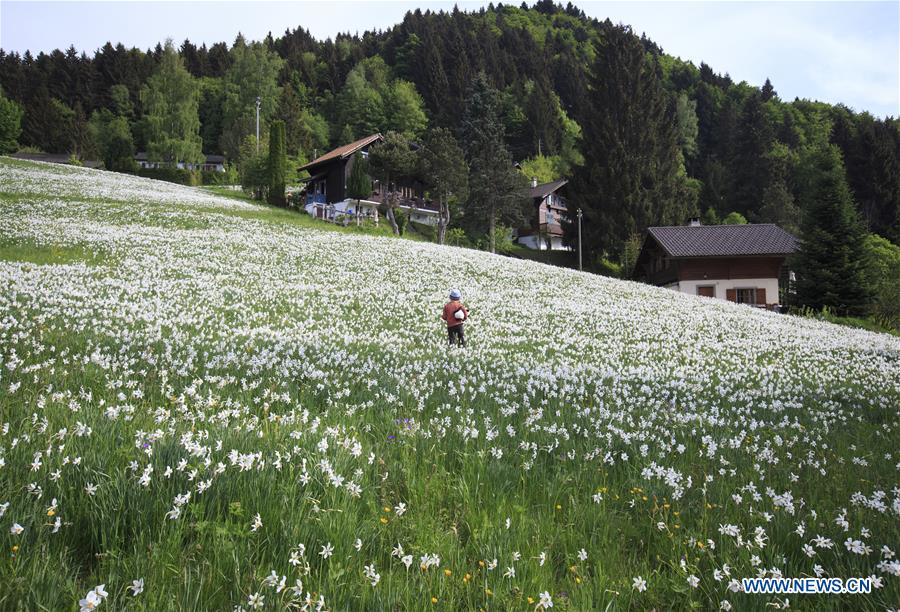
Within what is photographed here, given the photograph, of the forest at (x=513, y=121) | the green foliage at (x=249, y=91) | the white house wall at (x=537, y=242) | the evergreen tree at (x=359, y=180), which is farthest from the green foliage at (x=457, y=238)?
the green foliage at (x=249, y=91)

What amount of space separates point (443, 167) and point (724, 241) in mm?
32558

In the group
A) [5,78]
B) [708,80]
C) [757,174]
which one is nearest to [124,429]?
[757,174]

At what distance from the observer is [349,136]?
12231cm

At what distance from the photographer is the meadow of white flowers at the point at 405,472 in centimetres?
292

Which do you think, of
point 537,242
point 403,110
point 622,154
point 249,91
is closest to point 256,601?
point 622,154

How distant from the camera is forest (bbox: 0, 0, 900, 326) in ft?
242

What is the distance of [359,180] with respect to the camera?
67250 millimetres

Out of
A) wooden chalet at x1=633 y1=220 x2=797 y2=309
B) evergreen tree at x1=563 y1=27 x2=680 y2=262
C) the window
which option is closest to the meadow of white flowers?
wooden chalet at x1=633 y1=220 x2=797 y2=309

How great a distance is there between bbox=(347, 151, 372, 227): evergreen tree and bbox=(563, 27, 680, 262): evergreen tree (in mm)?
30875

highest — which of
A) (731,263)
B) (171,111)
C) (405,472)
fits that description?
(171,111)

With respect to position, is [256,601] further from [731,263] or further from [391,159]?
[391,159]

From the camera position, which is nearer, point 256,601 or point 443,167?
point 256,601

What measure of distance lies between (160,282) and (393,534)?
18.3 meters

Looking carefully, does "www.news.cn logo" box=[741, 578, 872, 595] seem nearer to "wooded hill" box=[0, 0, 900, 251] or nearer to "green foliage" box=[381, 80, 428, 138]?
"wooded hill" box=[0, 0, 900, 251]
